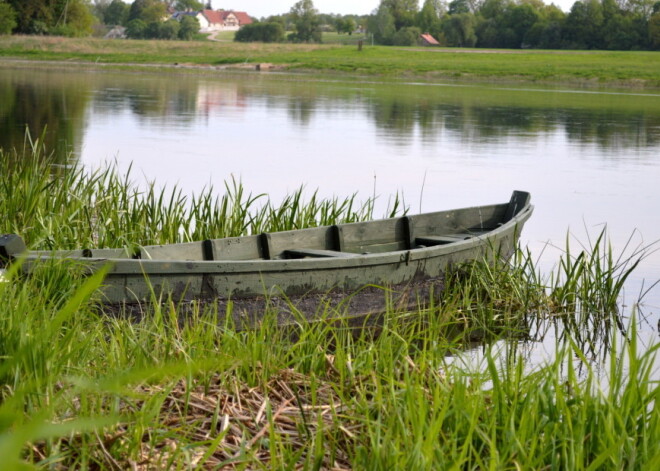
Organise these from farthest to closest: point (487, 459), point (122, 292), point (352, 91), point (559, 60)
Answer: point (559, 60), point (352, 91), point (122, 292), point (487, 459)

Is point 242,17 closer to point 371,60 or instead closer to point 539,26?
point 539,26

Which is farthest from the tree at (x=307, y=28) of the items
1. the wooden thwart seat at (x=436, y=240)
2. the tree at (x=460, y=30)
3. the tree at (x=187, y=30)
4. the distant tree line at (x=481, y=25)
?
the wooden thwart seat at (x=436, y=240)

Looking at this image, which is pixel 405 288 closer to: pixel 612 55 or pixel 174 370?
pixel 174 370

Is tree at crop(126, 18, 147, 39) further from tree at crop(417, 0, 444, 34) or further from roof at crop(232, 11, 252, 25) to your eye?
roof at crop(232, 11, 252, 25)

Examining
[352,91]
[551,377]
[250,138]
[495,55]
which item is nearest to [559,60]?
[495,55]

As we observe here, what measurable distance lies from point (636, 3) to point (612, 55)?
22.8 meters

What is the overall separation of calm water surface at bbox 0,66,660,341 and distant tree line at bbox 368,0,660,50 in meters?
43.4

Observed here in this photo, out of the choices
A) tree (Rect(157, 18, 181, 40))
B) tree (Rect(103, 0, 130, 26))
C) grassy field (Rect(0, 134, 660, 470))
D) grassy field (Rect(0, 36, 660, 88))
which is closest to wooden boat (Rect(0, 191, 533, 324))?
grassy field (Rect(0, 134, 660, 470))

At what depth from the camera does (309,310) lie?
7.67 meters

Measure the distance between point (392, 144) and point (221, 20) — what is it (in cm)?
12371

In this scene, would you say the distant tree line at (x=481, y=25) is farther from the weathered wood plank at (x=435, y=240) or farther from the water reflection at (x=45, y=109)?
the weathered wood plank at (x=435, y=240)

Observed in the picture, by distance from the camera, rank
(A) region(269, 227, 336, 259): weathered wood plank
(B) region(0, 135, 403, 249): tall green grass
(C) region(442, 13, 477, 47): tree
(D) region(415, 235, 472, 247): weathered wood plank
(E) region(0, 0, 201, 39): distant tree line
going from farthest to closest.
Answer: (C) region(442, 13, 477, 47): tree, (E) region(0, 0, 201, 39): distant tree line, (D) region(415, 235, 472, 247): weathered wood plank, (A) region(269, 227, 336, 259): weathered wood plank, (B) region(0, 135, 403, 249): tall green grass

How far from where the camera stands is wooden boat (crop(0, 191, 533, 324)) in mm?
6414

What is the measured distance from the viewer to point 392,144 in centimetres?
2522
